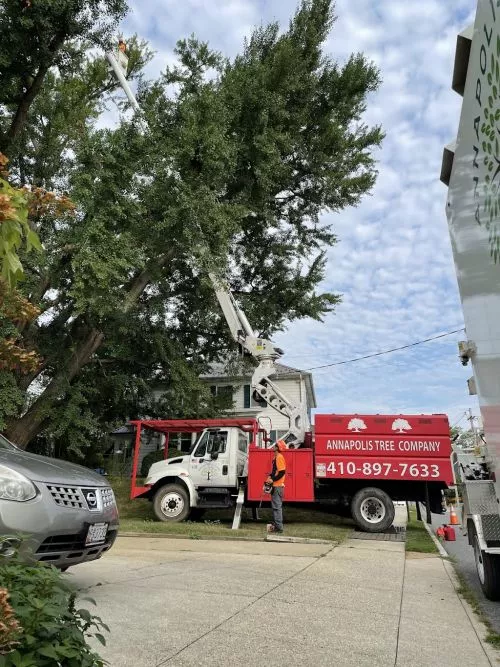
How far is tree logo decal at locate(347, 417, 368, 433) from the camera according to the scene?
12.7 m

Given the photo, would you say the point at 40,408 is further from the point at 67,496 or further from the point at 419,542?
the point at 67,496

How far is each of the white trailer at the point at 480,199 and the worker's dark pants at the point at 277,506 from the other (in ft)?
29.8

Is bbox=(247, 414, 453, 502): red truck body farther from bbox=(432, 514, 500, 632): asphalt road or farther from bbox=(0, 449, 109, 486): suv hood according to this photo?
bbox=(0, 449, 109, 486): suv hood

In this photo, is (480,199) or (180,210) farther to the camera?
(180,210)

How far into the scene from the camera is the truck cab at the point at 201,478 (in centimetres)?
1302

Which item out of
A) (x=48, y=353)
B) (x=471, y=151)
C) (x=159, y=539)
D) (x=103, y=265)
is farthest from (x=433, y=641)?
(x=48, y=353)

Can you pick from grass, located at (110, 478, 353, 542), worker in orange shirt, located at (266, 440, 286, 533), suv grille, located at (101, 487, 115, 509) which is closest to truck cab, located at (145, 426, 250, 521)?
grass, located at (110, 478, 353, 542)

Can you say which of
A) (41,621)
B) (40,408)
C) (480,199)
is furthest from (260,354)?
(41,621)

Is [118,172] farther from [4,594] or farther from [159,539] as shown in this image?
[4,594]

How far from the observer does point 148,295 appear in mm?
19234

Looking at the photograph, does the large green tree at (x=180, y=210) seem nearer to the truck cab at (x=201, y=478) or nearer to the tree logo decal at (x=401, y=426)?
the truck cab at (x=201, y=478)

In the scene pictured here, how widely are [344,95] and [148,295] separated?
395 inches

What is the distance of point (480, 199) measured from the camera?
2195mm

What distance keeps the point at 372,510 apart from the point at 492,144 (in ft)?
38.8
